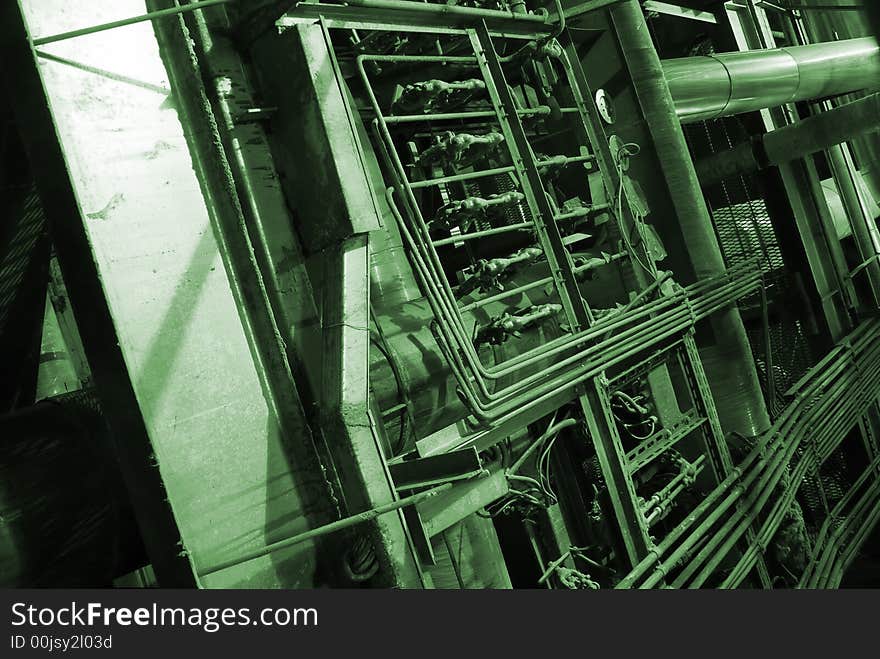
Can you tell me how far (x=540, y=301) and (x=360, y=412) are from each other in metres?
1.78

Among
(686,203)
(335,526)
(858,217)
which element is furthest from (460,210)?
(858,217)

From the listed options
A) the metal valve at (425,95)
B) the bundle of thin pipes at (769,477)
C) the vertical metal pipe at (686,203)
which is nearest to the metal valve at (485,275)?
the metal valve at (425,95)

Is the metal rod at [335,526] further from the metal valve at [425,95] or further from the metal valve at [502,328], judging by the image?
the metal valve at [425,95]

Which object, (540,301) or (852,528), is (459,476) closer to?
(540,301)

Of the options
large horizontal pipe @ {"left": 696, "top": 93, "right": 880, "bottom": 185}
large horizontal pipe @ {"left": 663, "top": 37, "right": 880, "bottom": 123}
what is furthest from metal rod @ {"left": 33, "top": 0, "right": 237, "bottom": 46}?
large horizontal pipe @ {"left": 696, "top": 93, "right": 880, "bottom": 185}

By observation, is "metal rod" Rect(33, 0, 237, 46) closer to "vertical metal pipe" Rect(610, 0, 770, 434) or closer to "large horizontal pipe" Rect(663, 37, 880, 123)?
"vertical metal pipe" Rect(610, 0, 770, 434)

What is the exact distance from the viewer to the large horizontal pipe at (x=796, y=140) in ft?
21.1

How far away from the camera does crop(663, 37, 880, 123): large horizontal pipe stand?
6.27 metres

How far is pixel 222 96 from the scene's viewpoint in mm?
3225

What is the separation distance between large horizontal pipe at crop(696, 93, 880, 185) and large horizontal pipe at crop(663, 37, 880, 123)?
0.37m

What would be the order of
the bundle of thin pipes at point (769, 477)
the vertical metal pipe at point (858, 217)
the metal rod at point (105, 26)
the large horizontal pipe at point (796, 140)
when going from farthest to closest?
the vertical metal pipe at point (858, 217) → the large horizontal pipe at point (796, 140) → the bundle of thin pipes at point (769, 477) → the metal rod at point (105, 26)

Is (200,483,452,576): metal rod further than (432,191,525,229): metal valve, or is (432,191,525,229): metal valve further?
(432,191,525,229): metal valve

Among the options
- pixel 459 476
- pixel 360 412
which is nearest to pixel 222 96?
pixel 360 412

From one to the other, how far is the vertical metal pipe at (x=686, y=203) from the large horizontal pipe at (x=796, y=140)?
173 centimetres
